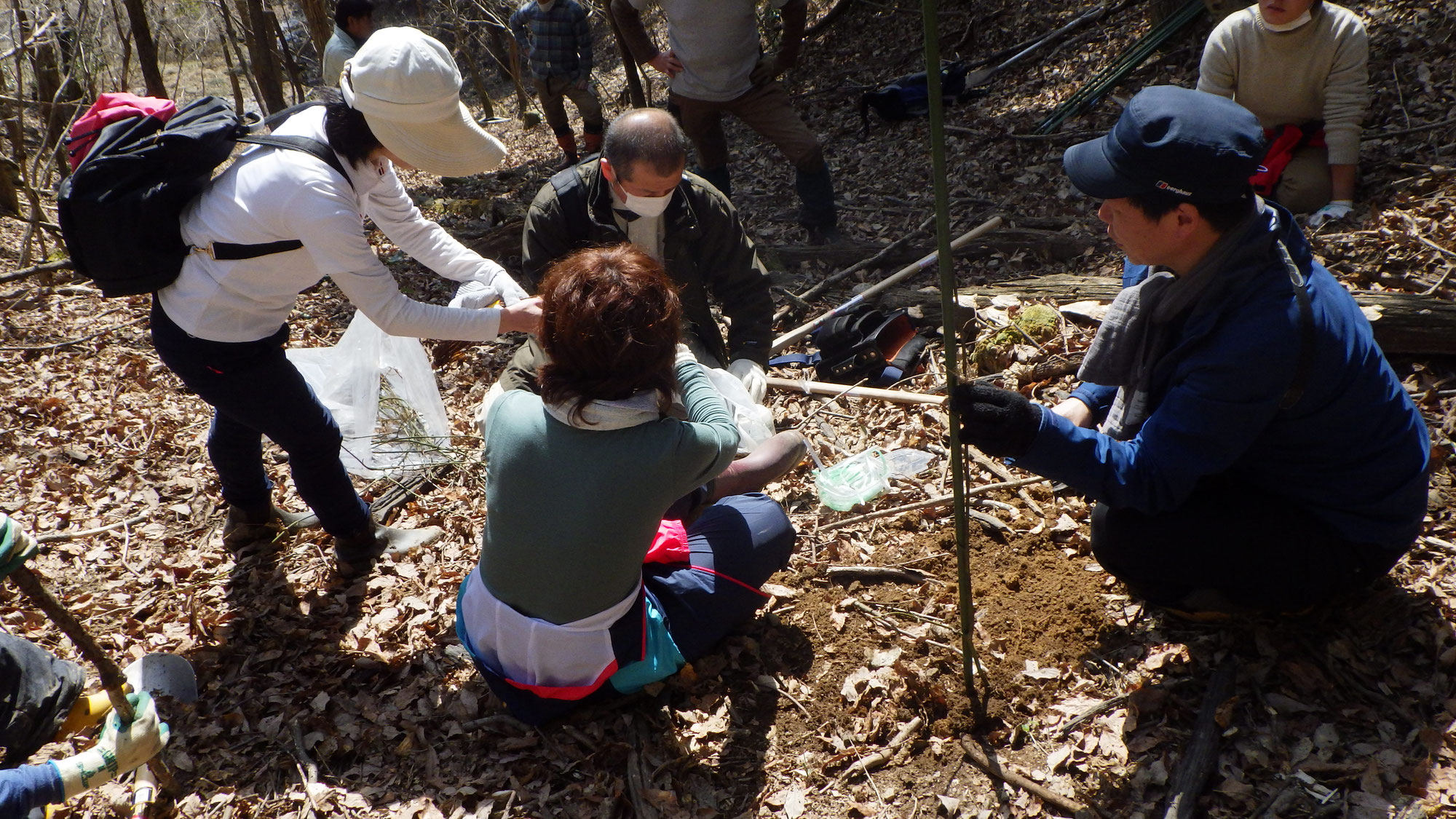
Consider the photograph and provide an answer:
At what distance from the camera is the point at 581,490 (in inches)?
90.0

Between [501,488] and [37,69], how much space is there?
7360 millimetres

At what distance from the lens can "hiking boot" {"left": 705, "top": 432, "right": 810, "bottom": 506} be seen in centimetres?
346

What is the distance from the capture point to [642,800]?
258 cm

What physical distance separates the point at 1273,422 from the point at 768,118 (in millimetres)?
4188

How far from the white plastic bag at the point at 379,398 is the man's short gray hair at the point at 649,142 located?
1577mm

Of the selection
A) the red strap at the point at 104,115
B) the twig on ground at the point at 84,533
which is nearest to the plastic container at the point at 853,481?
the red strap at the point at 104,115

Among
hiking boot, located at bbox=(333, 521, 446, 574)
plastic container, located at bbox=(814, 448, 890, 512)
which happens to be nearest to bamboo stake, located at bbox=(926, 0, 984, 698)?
plastic container, located at bbox=(814, 448, 890, 512)

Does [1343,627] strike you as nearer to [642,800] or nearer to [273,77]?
[642,800]

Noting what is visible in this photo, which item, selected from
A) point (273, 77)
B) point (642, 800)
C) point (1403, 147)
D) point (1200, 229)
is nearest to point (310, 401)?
point (642, 800)

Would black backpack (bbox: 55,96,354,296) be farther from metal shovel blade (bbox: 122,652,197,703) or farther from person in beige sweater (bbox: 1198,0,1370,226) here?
person in beige sweater (bbox: 1198,0,1370,226)

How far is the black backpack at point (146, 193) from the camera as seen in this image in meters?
2.60

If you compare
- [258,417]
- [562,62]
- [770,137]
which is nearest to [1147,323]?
[258,417]

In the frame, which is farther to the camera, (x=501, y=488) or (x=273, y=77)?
(x=273, y=77)

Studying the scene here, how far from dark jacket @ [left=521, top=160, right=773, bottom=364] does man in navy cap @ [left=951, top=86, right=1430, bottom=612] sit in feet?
5.87
